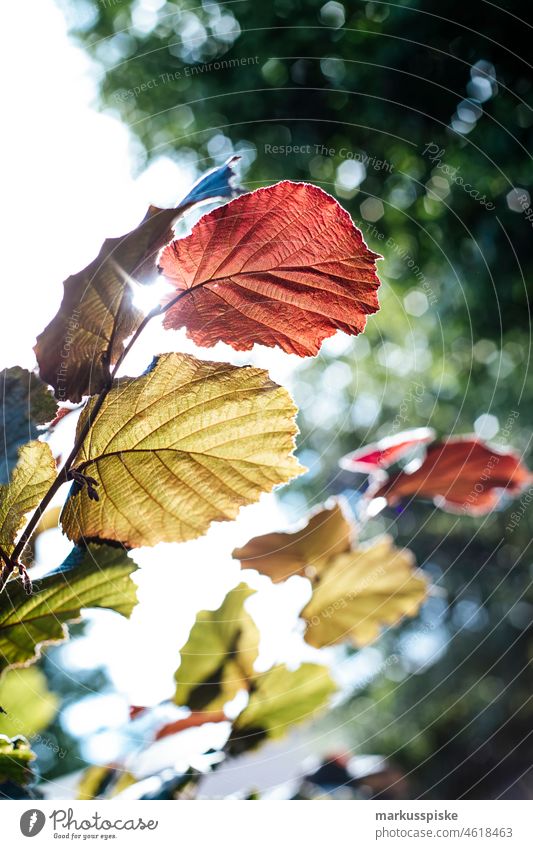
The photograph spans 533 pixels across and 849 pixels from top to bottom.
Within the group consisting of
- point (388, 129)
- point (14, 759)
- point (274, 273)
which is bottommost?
point (14, 759)

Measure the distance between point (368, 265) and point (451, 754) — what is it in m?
3.13

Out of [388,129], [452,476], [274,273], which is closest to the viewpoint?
[274,273]

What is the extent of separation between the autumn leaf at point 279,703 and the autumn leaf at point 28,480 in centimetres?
15

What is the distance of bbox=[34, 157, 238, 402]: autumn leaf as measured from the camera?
0.17 metres

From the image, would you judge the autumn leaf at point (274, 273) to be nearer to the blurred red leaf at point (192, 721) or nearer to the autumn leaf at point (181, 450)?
the autumn leaf at point (181, 450)

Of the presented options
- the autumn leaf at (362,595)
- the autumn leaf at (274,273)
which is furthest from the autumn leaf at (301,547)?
the autumn leaf at (274,273)

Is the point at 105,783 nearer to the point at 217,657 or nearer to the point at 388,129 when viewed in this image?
the point at 217,657

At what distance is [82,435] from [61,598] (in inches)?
2.5

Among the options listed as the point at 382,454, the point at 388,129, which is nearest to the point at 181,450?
the point at 382,454

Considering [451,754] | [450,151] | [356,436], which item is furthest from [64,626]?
[451,754]

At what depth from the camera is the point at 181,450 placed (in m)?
0.18

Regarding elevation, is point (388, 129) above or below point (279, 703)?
above
